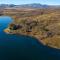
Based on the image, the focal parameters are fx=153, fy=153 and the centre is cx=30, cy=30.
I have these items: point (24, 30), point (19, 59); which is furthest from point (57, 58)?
point (24, 30)

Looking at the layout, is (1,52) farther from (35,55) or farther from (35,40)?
(35,40)

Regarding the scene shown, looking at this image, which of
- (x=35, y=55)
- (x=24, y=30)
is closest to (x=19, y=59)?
(x=35, y=55)

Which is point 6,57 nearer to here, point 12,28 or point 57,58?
point 57,58

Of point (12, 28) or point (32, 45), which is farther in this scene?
point (12, 28)

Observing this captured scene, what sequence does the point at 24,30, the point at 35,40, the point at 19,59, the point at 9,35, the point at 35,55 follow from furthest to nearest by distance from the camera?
the point at 24,30, the point at 9,35, the point at 35,40, the point at 35,55, the point at 19,59

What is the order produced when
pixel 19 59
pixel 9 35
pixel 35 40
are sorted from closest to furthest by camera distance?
pixel 19 59, pixel 35 40, pixel 9 35

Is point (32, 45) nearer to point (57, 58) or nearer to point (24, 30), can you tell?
point (57, 58)

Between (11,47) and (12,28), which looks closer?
(11,47)

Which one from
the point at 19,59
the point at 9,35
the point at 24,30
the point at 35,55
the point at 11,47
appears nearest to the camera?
the point at 19,59

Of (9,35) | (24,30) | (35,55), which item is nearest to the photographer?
(35,55)
